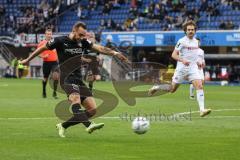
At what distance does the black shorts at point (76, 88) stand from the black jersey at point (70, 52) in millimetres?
93

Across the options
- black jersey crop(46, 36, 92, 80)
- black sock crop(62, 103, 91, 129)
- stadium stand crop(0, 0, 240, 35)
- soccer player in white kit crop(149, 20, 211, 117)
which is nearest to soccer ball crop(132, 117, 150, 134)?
black sock crop(62, 103, 91, 129)

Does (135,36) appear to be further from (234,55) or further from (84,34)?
(84,34)

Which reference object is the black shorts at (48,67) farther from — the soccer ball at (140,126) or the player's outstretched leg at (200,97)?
the soccer ball at (140,126)

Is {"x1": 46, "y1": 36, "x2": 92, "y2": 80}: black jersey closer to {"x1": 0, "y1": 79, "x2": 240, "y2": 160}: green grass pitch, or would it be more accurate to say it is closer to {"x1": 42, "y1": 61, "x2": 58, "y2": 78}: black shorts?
{"x1": 0, "y1": 79, "x2": 240, "y2": 160}: green grass pitch

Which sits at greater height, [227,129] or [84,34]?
[84,34]

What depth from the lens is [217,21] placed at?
47.5m

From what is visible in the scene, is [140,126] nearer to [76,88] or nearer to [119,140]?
[119,140]

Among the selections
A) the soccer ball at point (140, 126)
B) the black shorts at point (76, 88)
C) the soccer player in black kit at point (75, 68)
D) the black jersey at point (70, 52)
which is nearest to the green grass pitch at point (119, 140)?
the soccer ball at point (140, 126)

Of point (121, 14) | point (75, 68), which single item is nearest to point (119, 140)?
point (75, 68)

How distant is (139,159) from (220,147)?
6.38 ft

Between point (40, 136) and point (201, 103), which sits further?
point (201, 103)

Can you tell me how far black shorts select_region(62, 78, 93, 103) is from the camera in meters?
13.0

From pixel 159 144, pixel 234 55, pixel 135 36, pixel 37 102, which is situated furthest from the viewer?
pixel 135 36

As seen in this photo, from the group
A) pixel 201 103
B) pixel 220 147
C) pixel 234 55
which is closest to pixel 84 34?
pixel 220 147
